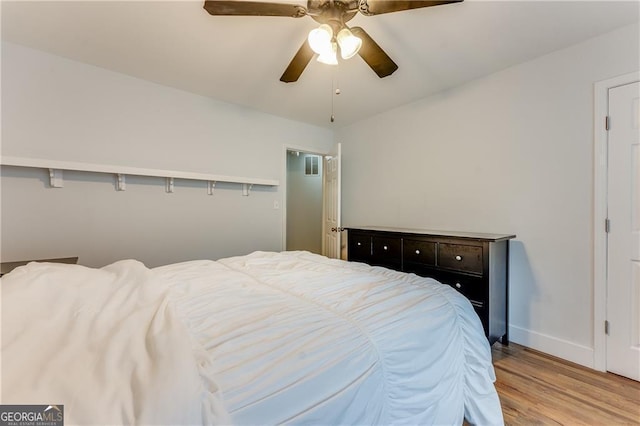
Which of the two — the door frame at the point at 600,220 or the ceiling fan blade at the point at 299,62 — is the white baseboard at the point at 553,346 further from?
the ceiling fan blade at the point at 299,62

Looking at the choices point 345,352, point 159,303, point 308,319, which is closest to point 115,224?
point 159,303

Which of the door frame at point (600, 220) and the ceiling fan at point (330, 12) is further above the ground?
the ceiling fan at point (330, 12)

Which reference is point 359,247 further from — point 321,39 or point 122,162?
point 122,162

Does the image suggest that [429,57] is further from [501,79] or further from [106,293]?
[106,293]

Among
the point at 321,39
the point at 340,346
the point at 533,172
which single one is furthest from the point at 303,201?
the point at 340,346

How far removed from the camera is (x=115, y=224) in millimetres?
2529

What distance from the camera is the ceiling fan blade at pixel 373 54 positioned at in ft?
5.26

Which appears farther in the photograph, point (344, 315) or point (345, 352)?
point (344, 315)

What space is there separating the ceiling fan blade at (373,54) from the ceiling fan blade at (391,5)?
12 centimetres

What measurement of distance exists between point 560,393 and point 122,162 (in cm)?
392

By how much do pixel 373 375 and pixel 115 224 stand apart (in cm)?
270

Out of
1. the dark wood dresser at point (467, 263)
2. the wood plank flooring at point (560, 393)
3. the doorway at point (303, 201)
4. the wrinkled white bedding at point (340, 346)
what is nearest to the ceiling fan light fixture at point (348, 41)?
the wrinkled white bedding at point (340, 346)

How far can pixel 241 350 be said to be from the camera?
0.83m

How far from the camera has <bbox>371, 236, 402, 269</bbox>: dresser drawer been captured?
2684 mm
